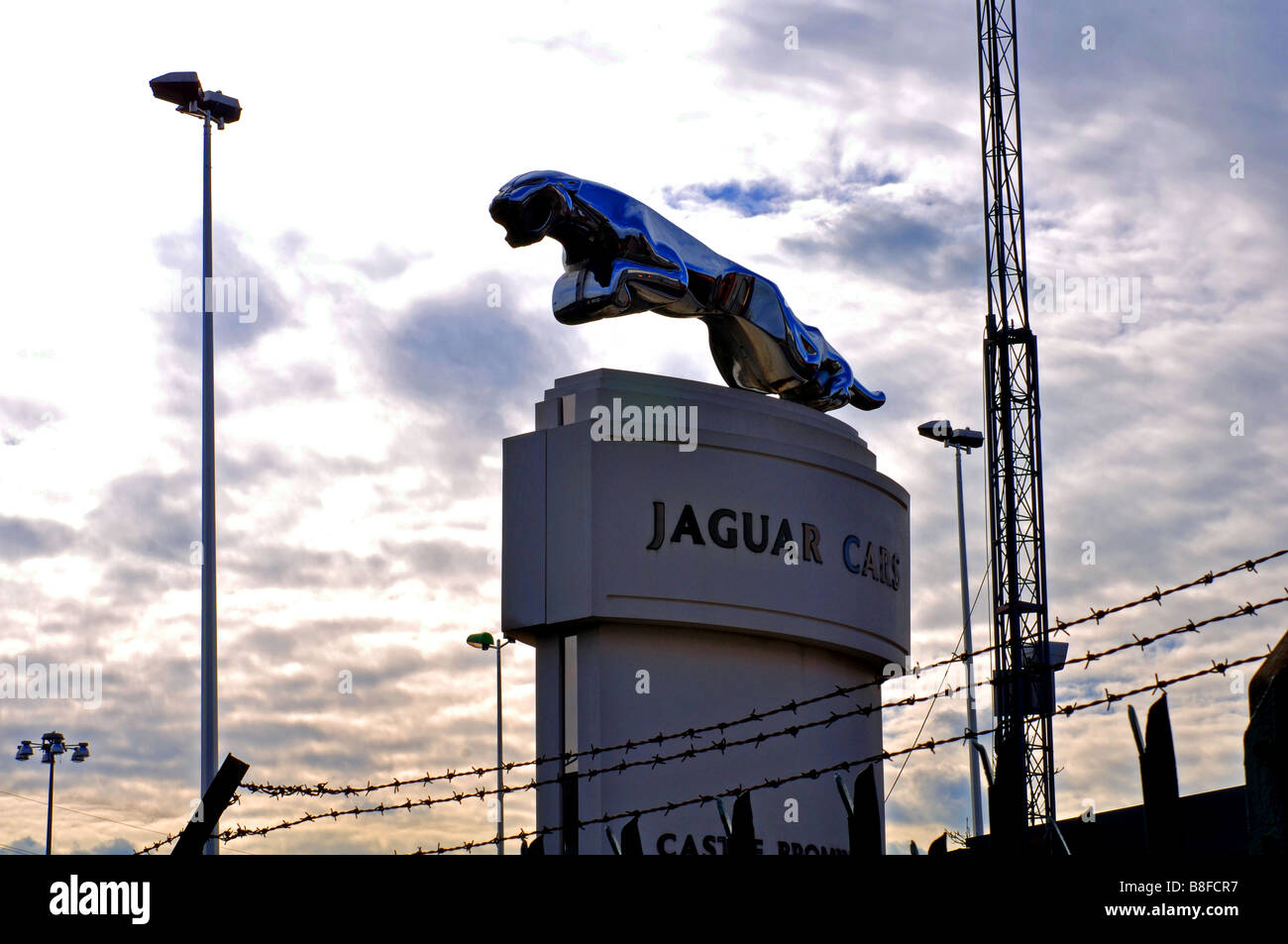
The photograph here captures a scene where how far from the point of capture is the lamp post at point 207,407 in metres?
23.4

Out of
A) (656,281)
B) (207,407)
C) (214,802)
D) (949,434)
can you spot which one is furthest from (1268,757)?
(949,434)

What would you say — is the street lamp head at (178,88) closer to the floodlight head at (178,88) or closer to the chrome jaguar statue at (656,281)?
the floodlight head at (178,88)

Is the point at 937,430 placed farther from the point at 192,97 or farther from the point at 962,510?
the point at 192,97

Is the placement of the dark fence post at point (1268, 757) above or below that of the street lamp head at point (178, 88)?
below

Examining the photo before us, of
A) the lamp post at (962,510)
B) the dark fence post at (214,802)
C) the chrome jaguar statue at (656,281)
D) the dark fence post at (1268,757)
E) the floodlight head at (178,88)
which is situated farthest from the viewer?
the lamp post at (962,510)

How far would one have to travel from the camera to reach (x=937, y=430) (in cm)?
4034

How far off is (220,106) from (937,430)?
2016 cm

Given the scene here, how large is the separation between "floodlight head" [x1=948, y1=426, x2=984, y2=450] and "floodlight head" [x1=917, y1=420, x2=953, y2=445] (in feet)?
0.41

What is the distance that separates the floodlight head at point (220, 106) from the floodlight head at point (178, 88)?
16 centimetres

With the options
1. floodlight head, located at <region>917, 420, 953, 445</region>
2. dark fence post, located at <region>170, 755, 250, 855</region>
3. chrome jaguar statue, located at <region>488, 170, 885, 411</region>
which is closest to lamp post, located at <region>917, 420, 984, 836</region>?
floodlight head, located at <region>917, 420, 953, 445</region>

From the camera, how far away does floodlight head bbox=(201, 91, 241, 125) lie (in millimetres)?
26047

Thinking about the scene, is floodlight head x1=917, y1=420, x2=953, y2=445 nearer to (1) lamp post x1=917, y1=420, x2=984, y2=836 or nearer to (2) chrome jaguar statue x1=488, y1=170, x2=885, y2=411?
(1) lamp post x1=917, y1=420, x2=984, y2=836

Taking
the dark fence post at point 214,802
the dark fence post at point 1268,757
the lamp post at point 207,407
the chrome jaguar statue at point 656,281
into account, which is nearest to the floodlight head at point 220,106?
the lamp post at point 207,407
